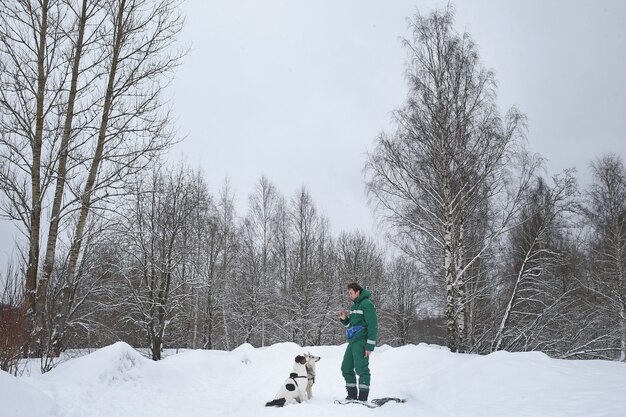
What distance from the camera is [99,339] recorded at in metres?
13.6

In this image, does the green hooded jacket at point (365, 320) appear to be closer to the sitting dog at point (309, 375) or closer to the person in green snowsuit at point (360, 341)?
the person in green snowsuit at point (360, 341)

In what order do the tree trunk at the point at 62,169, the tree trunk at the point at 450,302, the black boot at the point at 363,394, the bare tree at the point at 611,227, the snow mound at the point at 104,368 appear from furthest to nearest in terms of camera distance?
the bare tree at the point at 611,227 → the tree trunk at the point at 450,302 → the tree trunk at the point at 62,169 → the black boot at the point at 363,394 → the snow mound at the point at 104,368

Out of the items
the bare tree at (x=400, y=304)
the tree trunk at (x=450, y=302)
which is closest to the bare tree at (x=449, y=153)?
the tree trunk at (x=450, y=302)

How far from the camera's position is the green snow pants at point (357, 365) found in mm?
6156

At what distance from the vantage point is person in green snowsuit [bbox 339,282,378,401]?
6160 mm

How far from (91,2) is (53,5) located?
0.85 metres

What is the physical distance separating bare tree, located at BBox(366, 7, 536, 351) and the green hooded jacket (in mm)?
6592

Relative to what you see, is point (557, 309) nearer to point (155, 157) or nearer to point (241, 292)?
point (155, 157)

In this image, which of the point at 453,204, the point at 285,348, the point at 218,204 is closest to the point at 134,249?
the point at 285,348

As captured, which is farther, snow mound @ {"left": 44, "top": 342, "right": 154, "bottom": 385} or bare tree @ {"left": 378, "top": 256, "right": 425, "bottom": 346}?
bare tree @ {"left": 378, "top": 256, "right": 425, "bottom": 346}

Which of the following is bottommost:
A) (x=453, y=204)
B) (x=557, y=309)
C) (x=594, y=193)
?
(x=557, y=309)

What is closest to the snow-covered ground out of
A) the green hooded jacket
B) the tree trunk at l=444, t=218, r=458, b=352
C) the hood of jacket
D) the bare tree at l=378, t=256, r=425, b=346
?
the green hooded jacket

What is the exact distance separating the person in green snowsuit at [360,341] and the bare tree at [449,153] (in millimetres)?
6605

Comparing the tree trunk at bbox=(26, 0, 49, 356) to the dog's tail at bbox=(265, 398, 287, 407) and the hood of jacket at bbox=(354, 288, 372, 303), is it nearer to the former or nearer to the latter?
the dog's tail at bbox=(265, 398, 287, 407)
